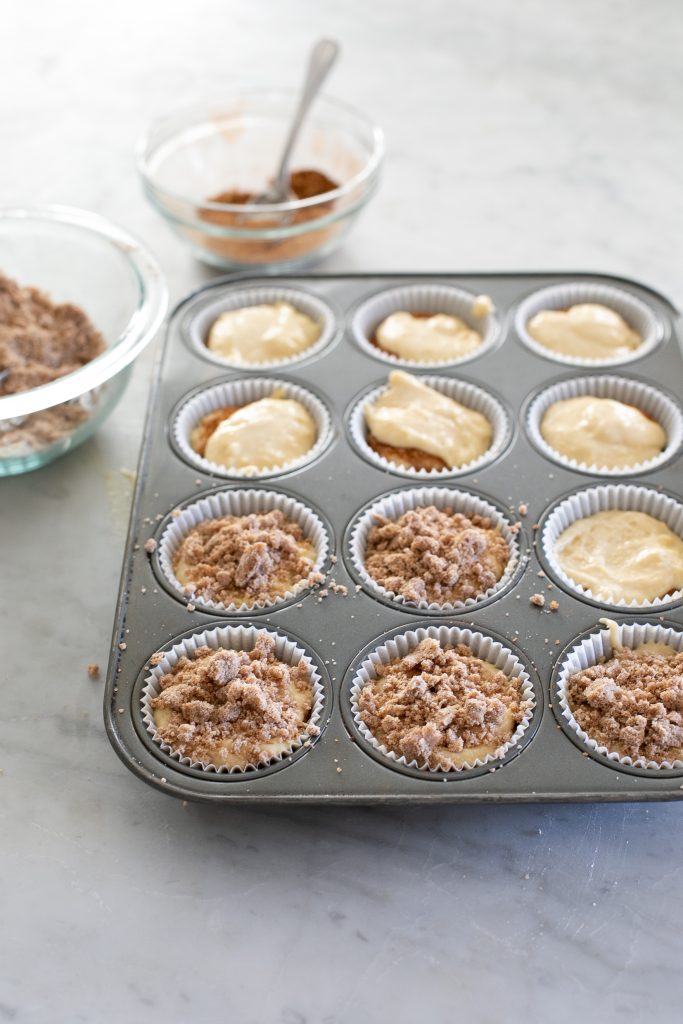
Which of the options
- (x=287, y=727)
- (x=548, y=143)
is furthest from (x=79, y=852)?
(x=548, y=143)

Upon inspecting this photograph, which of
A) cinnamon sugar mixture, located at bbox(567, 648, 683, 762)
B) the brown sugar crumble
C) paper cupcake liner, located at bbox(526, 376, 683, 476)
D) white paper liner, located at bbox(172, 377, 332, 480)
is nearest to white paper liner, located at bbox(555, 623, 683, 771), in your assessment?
cinnamon sugar mixture, located at bbox(567, 648, 683, 762)

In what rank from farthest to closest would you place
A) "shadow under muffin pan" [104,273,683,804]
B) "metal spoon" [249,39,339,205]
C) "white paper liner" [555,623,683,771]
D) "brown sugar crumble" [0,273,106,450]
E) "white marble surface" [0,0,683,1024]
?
"metal spoon" [249,39,339,205], "brown sugar crumble" [0,273,106,450], "white paper liner" [555,623,683,771], "shadow under muffin pan" [104,273,683,804], "white marble surface" [0,0,683,1024]

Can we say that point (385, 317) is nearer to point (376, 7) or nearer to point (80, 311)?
point (80, 311)

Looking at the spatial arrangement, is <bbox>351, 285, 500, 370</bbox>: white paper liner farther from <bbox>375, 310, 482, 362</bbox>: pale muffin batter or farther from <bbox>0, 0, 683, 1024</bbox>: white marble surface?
<bbox>0, 0, 683, 1024</bbox>: white marble surface

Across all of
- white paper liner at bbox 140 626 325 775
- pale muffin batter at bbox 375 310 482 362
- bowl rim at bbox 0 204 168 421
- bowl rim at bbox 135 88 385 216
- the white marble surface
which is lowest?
the white marble surface

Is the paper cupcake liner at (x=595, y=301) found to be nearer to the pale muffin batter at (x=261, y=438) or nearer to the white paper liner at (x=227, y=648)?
the pale muffin batter at (x=261, y=438)

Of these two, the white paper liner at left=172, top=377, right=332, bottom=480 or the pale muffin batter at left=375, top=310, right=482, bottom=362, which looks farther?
the pale muffin batter at left=375, top=310, right=482, bottom=362

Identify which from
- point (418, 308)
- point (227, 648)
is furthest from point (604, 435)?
point (227, 648)

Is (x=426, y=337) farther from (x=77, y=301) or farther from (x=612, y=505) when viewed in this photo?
(x=77, y=301)
